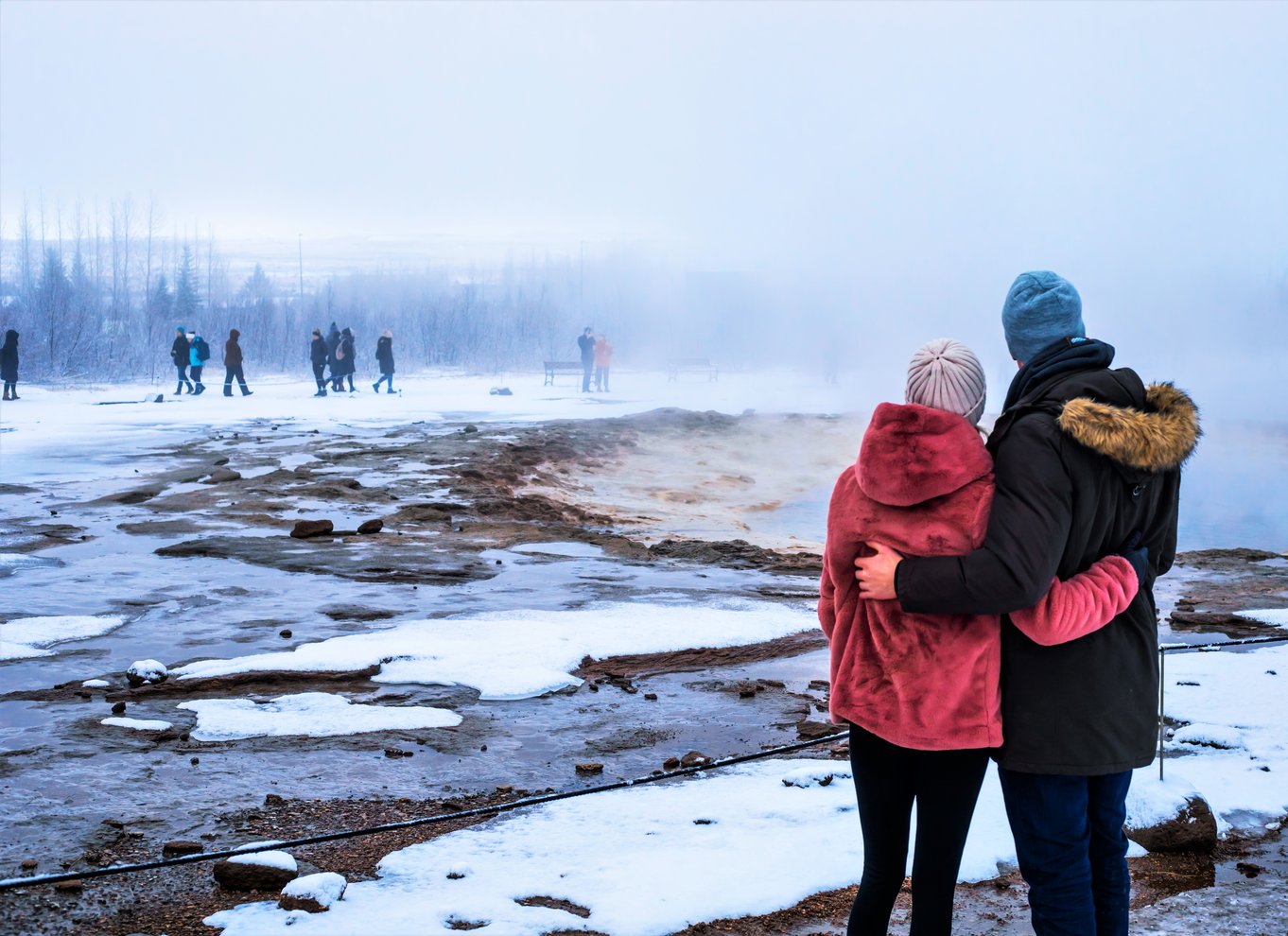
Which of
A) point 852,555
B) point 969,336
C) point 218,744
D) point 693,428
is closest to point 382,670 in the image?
point 218,744

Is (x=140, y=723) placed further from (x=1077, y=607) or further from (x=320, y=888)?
(x=1077, y=607)

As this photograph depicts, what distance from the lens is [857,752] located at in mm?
2580

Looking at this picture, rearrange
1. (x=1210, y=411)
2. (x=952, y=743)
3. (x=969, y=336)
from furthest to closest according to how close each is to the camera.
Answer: (x=969, y=336)
(x=1210, y=411)
(x=952, y=743)

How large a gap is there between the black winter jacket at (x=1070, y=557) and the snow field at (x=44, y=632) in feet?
19.9

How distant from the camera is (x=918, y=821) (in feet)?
8.37

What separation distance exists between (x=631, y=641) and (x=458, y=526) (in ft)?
16.2

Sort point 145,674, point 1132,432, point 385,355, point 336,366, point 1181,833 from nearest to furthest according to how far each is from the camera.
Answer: point 1132,432, point 1181,833, point 145,674, point 385,355, point 336,366

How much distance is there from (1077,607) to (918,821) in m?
0.56

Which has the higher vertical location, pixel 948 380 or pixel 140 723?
pixel 948 380

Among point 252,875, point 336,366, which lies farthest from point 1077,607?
point 336,366

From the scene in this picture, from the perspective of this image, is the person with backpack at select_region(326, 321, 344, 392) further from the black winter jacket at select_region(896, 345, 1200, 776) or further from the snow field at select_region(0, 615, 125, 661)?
the black winter jacket at select_region(896, 345, 1200, 776)

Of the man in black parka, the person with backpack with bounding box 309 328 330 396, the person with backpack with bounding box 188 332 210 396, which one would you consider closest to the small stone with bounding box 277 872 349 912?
the man in black parka

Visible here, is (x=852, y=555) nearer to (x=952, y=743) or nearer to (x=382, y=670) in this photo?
(x=952, y=743)

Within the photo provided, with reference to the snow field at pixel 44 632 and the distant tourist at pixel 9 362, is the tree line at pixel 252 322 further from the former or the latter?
the snow field at pixel 44 632
